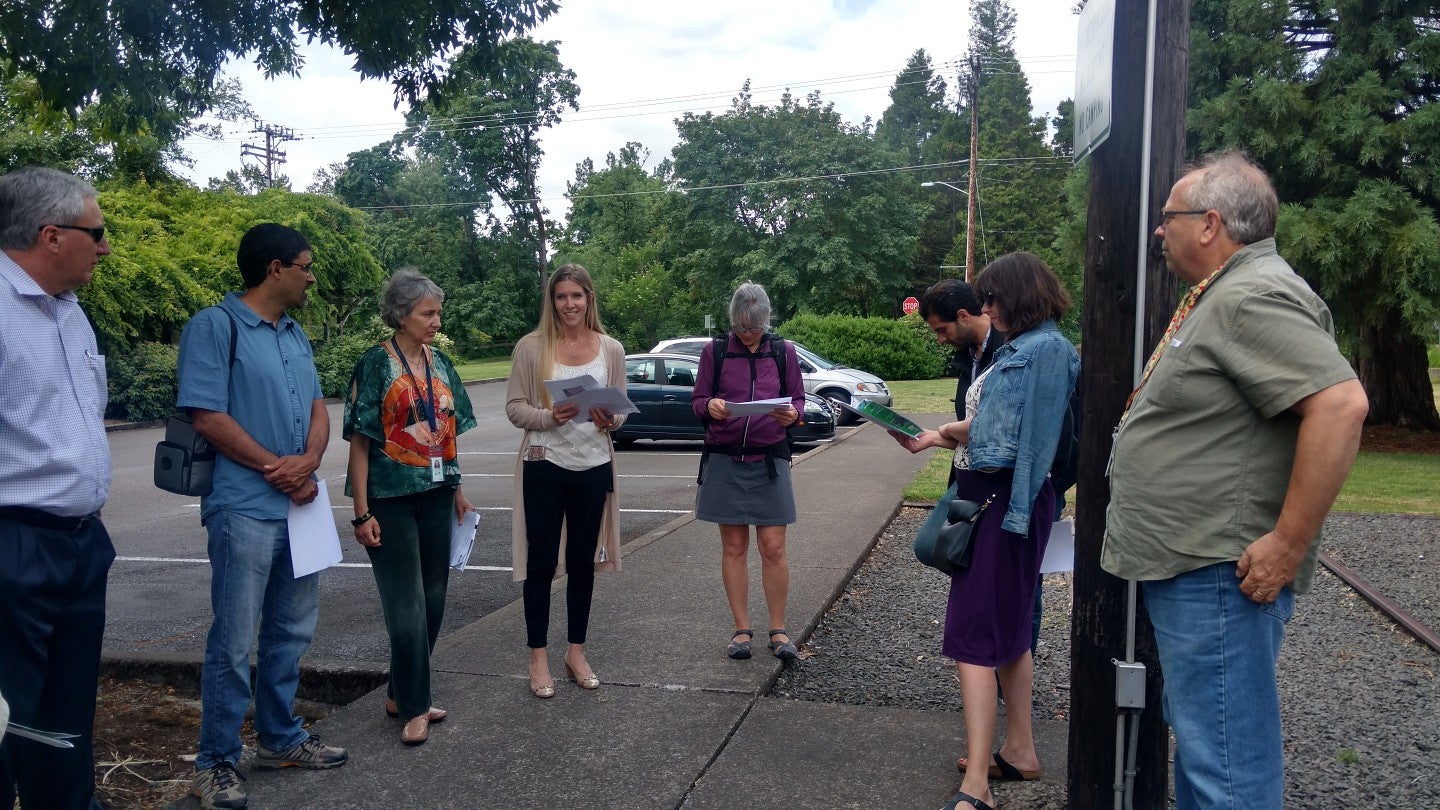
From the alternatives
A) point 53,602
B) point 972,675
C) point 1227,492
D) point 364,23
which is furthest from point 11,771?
point 364,23

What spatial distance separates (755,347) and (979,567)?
2105mm

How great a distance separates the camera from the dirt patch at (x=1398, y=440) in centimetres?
1647

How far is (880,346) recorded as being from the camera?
37.3 m

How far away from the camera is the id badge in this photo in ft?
14.1

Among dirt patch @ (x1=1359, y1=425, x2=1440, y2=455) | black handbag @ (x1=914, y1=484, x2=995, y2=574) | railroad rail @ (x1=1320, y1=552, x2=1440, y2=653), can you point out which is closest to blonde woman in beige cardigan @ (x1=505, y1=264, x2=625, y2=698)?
black handbag @ (x1=914, y1=484, x2=995, y2=574)

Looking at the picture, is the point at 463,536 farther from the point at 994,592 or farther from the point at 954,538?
the point at 994,592

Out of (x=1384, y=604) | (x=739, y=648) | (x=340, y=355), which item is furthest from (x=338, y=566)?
(x=340, y=355)

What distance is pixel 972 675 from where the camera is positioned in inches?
142

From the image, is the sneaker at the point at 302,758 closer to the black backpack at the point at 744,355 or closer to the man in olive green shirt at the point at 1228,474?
the black backpack at the point at 744,355

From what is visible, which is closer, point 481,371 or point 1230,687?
point 1230,687

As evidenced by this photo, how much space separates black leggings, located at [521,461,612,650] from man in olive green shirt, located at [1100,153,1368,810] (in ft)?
8.86

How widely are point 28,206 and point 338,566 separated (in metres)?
5.97

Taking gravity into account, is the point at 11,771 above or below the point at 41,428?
below

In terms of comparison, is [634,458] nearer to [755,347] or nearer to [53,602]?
[755,347]
